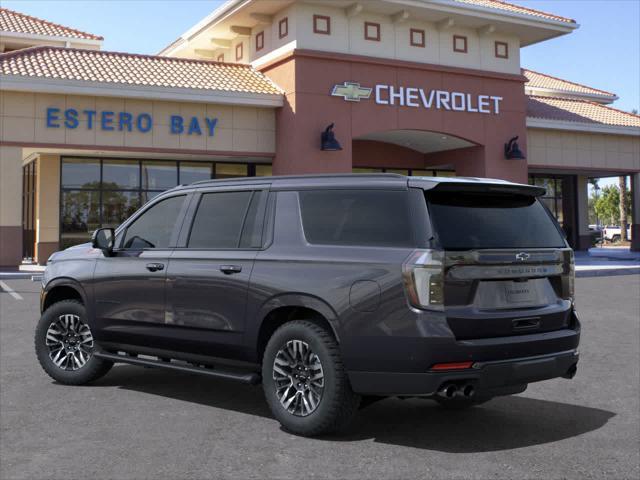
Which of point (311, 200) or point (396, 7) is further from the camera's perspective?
point (396, 7)

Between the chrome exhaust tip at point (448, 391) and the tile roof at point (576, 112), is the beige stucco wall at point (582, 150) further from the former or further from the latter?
the chrome exhaust tip at point (448, 391)

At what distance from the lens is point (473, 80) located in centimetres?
2980

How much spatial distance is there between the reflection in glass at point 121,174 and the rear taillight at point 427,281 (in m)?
25.5

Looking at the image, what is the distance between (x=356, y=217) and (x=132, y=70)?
22924mm

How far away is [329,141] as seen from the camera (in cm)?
2642

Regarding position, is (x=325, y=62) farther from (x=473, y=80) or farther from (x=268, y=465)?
(x=268, y=465)

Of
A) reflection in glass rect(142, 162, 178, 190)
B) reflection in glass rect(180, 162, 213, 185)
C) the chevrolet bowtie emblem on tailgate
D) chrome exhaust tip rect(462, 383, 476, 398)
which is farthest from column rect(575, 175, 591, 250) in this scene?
chrome exhaust tip rect(462, 383, 476, 398)

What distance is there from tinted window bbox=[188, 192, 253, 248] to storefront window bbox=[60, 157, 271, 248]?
2237cm

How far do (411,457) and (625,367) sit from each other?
4305mm

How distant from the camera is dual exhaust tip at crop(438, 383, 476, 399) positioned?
203 inches

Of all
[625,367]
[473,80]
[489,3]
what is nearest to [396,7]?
[473,80]

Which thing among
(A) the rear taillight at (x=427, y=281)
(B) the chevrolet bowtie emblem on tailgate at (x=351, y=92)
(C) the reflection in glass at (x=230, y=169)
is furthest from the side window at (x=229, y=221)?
(C) the reflection in glass at (x=230, y=169)

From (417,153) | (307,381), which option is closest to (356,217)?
(307,381)

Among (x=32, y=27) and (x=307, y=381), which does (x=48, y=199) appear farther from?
A: (x=307, y=381)
